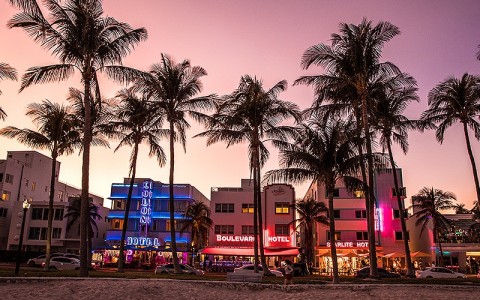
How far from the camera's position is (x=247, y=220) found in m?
56.2

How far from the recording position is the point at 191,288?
65.4ft

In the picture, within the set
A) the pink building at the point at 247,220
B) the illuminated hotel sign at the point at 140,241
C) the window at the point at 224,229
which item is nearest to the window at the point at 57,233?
the illuminated hotel sign at the point at 140,241

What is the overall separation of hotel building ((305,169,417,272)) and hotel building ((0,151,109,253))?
39137 mm

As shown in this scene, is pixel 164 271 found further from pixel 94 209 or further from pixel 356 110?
pixel 94 209

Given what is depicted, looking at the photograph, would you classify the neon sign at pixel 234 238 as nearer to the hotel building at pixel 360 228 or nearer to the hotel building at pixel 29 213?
the hotel building at pixel 360 228

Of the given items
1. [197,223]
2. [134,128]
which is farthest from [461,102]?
[197,223]

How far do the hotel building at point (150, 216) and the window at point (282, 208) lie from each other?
15.0 meters

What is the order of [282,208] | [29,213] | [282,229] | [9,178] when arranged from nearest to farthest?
[282,229] → [282,208] → [29,213] → [9,178]

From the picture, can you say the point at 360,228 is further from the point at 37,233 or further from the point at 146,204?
the point at 37,233

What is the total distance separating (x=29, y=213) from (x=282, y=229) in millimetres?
41090

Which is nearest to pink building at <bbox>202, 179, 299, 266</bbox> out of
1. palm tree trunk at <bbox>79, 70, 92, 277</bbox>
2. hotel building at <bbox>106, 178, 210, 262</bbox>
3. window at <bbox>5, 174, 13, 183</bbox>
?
hotel building at <bbox>106, 178, 210, 262</bbox>

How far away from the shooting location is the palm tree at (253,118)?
1309 inches

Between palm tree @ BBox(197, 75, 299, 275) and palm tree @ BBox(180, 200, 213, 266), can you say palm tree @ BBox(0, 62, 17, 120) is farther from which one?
palm tree @ BBox(180, 200, 213, 266)

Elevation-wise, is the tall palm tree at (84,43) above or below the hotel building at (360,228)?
above
